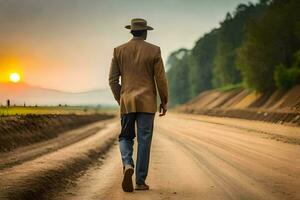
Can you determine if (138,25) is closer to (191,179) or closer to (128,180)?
(128,180)

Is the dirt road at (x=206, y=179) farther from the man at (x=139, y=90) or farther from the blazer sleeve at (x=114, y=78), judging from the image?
the blazer sleeve at (x=114, y=78)

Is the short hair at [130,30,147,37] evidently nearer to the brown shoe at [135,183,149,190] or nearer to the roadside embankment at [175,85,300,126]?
the brown shoe at [135,183,149,190]

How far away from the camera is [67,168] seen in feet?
35.8

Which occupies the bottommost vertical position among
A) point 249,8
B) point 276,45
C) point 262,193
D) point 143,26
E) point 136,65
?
point 262,193

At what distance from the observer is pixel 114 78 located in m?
8.45

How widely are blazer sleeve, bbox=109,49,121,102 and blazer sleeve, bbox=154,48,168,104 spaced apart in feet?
2.13

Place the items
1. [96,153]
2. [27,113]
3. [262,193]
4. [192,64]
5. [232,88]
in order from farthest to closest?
1. [192,64]
2. [232,88]
3. [27,113]
4. [96,153]
5. [262,193]

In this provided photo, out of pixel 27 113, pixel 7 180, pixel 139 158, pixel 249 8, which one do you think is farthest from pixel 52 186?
pixel 249 8

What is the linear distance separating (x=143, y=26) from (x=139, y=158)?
2.03m

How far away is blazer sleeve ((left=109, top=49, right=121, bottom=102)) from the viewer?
332 inches

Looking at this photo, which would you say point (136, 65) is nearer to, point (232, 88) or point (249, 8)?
point (232, 88)

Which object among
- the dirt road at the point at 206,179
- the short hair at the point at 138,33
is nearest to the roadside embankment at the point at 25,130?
the dirt road at the point at 206,179

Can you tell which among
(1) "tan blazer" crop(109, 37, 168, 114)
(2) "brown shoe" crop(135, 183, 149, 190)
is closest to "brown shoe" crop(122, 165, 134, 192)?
(2) "brown shoe" crop(135, 183, 149, 190)

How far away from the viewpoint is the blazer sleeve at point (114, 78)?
8445mm
